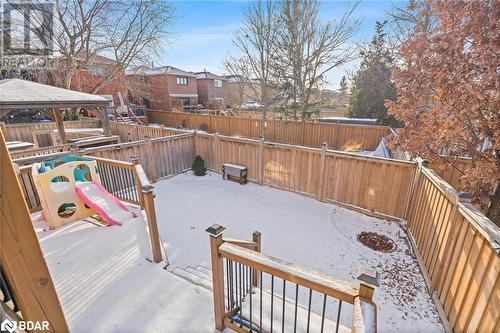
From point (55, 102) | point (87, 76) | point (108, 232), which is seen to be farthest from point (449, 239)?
point (87, 76)

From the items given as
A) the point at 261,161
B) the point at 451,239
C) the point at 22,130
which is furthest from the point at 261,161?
the point at 22,130

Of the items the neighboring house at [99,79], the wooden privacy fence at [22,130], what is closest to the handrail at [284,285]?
the wooden privacy fence at [22,130]

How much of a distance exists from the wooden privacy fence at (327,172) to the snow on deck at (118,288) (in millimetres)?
4307

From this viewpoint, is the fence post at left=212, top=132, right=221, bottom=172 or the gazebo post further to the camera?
the gazebo post

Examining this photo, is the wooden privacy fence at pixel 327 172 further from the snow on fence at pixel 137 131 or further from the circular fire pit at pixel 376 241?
the snow on fence at pixel 137 131

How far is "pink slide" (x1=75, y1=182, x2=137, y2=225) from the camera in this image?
429 centimetres

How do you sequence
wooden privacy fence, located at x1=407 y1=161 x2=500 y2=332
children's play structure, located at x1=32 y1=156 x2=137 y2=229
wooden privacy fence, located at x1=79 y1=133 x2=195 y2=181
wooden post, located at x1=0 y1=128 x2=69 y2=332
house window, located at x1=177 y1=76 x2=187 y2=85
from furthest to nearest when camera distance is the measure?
house window, located at x1=177 y1=76 x2=187 y2=85
wooden privacy fence, located at x1=79 y1=133 x2=195 y2=181
children's play structure, located at x1=32 y1=156 x2=137 y2=229
wooden privacy fence, located at x1=407 y1=161 x2=500 y2=332
wooden post, located at x1=0 y1=128 x2=69 y2=332

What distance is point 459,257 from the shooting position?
2904mm

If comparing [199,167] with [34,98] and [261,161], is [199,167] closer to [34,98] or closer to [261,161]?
[261,161]

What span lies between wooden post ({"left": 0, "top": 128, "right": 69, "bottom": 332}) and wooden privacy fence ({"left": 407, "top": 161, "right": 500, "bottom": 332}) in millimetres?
3533

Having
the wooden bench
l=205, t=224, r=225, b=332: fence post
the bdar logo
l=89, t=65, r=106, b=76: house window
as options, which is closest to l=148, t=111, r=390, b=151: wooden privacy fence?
the wooden bench

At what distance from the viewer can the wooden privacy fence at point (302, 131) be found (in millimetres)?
10811

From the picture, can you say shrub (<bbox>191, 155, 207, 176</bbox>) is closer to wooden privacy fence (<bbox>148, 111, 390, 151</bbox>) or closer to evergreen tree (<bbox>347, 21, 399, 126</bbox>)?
wooden privacy fence (<bbox>148, 111, 390, 151</bbox>)

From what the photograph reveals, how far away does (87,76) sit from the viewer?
1670cm
